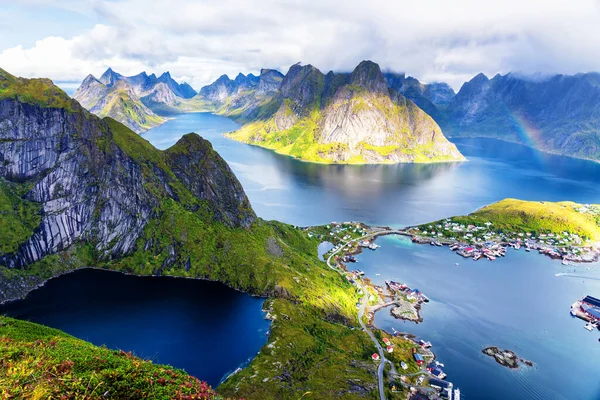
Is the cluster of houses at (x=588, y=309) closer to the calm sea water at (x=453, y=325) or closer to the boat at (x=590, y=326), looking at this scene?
the boat at (x=590, y=326)

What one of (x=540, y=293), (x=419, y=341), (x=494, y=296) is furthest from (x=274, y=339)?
(x=540, y=293)

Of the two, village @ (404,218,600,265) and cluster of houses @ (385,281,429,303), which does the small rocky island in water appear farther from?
village @ (404,218,600,265)

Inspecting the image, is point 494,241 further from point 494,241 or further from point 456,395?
point 456,395

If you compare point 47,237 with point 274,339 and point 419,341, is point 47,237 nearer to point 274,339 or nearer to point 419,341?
point 274,339

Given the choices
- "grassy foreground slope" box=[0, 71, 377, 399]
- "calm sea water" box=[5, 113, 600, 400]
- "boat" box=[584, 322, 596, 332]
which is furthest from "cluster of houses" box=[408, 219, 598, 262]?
"grassy foreground slope" box=[0, 71, 377, 399]

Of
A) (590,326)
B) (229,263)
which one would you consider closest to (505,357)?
(590,326)

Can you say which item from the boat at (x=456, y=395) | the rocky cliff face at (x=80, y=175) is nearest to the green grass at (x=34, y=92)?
the rocky cliff face at (x=80, y=175)
